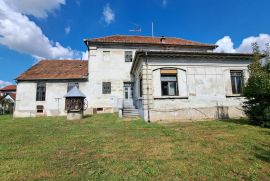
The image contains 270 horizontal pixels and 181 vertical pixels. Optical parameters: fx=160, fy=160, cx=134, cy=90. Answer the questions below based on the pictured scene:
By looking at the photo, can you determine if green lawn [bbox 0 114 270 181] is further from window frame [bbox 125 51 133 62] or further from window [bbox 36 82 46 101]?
window frame [bbox 125 51 133 62]

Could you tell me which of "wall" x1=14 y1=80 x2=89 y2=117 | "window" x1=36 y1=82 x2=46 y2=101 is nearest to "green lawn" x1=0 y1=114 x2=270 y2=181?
"wall" x1=14 y1=80 x2=89 y2=117

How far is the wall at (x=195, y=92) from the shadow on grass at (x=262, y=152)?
557cm

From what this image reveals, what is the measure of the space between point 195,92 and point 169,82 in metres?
1.84

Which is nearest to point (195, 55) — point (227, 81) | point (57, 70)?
point (227, 81)

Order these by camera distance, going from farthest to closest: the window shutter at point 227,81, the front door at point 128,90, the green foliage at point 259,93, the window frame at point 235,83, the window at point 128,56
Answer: the window at point 128,56, the front door at point 128,90, the window frame at point 235,83, the window shutter at point 227,81, the green foliage at point 259,93

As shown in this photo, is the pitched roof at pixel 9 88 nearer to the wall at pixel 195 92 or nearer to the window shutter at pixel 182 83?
the wall at pixel 195 92

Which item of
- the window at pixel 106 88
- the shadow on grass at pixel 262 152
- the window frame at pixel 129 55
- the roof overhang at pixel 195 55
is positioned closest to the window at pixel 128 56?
the window frame at pixel 129 55

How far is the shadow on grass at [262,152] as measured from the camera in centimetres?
380

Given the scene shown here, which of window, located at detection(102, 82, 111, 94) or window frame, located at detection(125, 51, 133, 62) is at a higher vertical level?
window frame, located at detection(125, 51, 133, 62)

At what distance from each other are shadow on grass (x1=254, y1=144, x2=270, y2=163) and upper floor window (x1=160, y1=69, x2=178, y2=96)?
20.0 ft

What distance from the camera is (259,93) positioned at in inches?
317

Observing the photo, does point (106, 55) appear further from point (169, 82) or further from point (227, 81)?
point (227, 81)

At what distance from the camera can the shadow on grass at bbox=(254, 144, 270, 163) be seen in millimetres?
3801

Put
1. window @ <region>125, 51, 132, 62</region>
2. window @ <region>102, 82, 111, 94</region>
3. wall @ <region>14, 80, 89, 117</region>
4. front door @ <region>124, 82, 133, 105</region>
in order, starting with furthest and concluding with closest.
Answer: window @ <region>125, 51, 132, 62</region>, front door @ <region>124, 82, 133, 105</region>, window @ <region>102, 82, 111, 94</region>, wall @ <region>14, 80, 89, 117</region>
